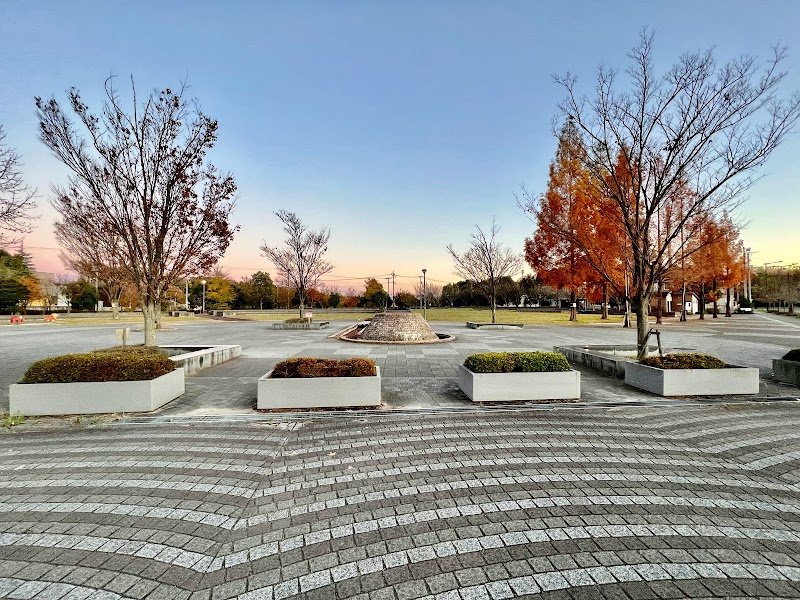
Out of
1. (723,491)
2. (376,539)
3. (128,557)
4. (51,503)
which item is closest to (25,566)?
(128,557)

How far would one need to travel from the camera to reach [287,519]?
324 cm

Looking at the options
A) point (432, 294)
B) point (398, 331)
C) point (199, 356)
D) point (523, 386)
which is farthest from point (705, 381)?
point (432, 294)

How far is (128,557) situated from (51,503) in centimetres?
139

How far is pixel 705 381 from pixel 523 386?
3408mm

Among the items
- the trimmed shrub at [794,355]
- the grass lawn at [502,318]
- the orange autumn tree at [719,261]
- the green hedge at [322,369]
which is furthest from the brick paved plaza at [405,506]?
the grass lawn at [502,318]

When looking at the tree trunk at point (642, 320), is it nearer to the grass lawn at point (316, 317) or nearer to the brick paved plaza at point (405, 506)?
the brick paved plaza at point (405, 506)

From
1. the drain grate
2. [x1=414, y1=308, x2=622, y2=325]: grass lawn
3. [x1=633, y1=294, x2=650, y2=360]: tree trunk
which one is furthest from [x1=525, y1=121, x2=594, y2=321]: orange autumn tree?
the drain grate

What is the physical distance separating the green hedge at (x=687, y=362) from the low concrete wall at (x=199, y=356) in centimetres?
949

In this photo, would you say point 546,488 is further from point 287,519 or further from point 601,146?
point 601,146

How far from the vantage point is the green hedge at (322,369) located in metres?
6.79

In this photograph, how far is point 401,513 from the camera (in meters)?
3.29

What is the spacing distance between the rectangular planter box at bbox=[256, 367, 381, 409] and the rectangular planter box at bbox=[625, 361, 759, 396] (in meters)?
5.11

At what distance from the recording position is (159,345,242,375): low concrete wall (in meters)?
Answer: 9.36

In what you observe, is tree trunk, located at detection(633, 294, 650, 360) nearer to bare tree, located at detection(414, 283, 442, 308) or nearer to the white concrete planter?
the white concrete planter
